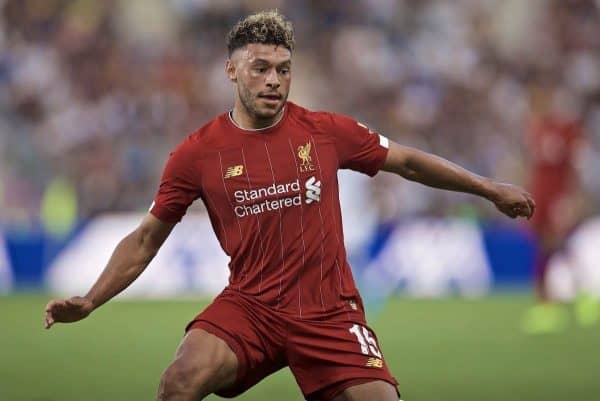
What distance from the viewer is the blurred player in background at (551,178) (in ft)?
44.8

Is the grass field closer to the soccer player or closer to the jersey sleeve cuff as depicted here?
the soccer player

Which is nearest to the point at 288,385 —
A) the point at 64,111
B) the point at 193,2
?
the point at 64,111

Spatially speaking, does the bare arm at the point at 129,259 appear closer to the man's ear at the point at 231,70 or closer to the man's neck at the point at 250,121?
the man's neck at the point at 250,121

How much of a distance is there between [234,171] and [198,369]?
1002 millimetres

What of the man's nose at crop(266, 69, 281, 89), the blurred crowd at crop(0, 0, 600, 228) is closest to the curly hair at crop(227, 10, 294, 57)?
the man's nose at crop(266, 69, 281, 89)

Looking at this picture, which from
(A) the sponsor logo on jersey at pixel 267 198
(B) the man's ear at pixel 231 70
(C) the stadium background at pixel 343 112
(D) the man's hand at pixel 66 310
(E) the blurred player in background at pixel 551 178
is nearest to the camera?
(D) the man's hand at pixel 66 310

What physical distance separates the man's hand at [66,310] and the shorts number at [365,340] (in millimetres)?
1298

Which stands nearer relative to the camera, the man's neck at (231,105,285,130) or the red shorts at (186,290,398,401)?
the red shorts at (186,290,398,401)

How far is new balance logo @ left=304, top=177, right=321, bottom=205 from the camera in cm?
567

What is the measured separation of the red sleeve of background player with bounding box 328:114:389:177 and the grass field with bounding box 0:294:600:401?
2589mm

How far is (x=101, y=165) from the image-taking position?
1745cm

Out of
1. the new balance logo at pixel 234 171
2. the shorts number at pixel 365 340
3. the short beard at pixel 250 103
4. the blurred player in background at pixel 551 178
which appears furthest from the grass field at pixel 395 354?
the short beard at pixel 250 103

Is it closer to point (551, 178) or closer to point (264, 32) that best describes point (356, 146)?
point (264, 32)

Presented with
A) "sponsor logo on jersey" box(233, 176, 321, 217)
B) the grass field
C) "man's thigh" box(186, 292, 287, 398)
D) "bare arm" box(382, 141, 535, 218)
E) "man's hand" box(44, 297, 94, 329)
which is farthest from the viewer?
the grass field
